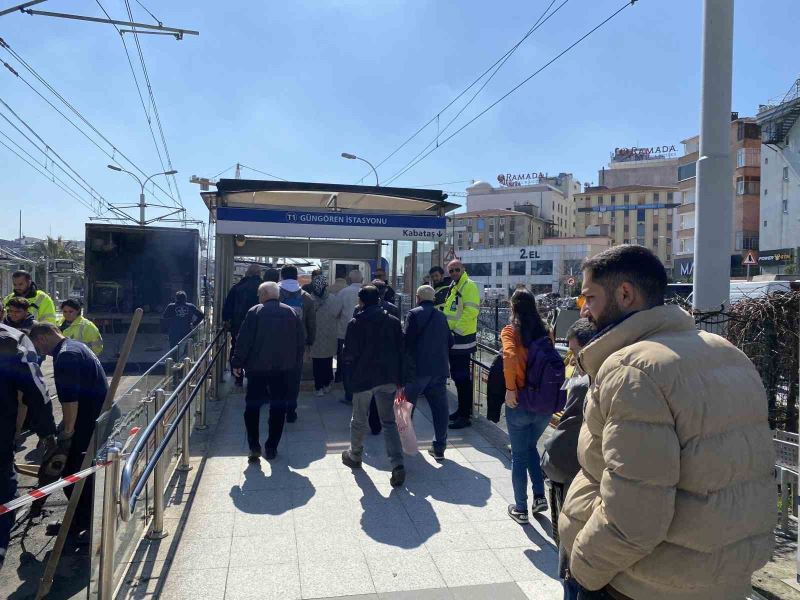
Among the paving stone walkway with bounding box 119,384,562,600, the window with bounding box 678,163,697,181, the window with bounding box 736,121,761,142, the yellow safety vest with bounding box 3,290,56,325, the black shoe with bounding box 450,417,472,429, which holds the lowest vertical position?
the paving stone walkway with bounding box 119,384,562,600

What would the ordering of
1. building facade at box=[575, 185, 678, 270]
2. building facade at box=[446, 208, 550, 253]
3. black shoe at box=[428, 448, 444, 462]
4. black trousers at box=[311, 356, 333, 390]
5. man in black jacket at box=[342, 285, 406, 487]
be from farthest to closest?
building facade at box=[446, 208, 550, 253], building facade at box=[575, 185, 678, 270], black trousers at box=[311, 356, 333, 390], black shoe at box=[428, 448, 444, 462], man in black jacket at box=[342, 285, 406, 487]

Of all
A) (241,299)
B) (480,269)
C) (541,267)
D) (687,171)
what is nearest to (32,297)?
Result: (241,299)

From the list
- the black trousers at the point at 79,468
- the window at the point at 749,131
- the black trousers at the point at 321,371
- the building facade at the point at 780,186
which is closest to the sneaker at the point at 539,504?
the black trousers at the point at 79,468

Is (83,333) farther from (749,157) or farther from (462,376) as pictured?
(749,157)

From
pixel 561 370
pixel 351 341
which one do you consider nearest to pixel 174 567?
pixel 351 341

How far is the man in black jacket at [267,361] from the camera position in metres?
5.79

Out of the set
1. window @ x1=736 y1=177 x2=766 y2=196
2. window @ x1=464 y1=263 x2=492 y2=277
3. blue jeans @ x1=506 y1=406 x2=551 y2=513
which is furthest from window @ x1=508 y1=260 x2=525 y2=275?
blue jeans @ x1=506 y1=406 x2=551 y2=513

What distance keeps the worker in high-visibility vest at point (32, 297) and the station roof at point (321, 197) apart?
9.20 ft

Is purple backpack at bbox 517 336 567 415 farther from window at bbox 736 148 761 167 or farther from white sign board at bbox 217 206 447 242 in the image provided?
window at bbox 736 148 761 167

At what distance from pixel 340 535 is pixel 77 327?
4.94 metres

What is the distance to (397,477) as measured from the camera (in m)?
5.27

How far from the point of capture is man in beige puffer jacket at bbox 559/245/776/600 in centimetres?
171

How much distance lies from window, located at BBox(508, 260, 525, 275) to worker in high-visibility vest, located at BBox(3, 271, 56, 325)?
72743 millimetres

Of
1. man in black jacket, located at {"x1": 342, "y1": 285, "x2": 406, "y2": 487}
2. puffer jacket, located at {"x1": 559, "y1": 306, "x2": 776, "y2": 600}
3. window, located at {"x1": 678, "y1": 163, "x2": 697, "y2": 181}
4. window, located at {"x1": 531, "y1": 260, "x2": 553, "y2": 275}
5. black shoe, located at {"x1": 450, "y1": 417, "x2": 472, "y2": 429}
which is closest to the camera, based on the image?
puffer jacket, located at {"x1": 559, "y1": 306, "x2": 776, "y2": 600}
